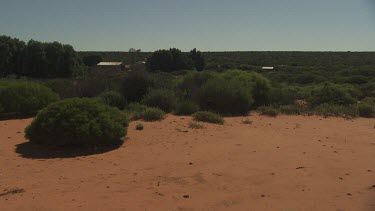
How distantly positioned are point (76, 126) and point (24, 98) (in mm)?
6282

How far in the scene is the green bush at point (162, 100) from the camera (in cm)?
1762

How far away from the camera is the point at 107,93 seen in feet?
58.6

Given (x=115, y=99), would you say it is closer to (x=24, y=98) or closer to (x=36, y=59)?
(x=24, y=98)

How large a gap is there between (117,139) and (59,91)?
10.4m

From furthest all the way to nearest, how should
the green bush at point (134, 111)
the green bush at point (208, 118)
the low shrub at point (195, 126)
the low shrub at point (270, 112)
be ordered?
the low shrub at point (270, 112)
the green bush at point (134, 111)
the green bush at point (208, 118)
the low shrub at point (195, 126)

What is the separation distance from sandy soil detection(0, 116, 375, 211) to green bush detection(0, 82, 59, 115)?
281 cm

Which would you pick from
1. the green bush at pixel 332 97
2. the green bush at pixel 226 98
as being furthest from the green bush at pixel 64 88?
the green bush at pixel 332 97

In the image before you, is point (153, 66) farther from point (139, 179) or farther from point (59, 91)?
point (139, 179)

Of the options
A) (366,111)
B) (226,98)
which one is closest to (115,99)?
(226,98)

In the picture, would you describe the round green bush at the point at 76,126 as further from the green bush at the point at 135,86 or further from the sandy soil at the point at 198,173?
the green bush at the point at 135,86

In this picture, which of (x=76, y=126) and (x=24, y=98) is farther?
(x=24, y=98)

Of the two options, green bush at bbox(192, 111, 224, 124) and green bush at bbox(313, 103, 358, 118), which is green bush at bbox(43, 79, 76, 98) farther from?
green bush at bbox(313, 103, 358, 118)

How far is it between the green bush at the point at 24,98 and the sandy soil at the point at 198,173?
2.81 metres

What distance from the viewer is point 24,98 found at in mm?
15586
